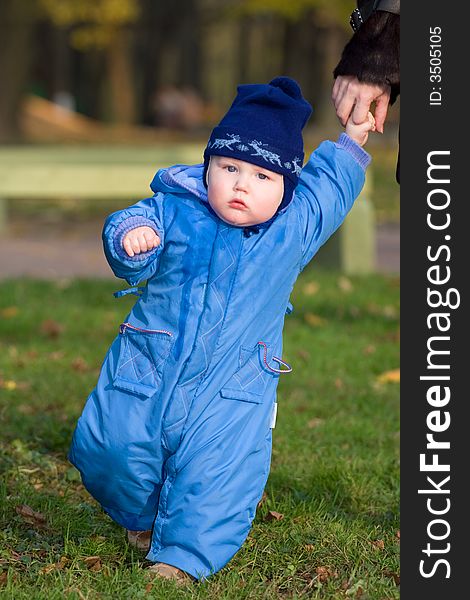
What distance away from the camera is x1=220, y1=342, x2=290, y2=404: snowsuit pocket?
3.50m

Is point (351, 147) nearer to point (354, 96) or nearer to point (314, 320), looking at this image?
point (354, 96)

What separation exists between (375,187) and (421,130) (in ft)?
47.4

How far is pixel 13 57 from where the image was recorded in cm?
2347

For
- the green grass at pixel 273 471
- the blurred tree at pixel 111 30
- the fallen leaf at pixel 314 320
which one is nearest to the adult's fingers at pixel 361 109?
the green grass at pixel 273 471

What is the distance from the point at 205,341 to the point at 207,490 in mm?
434

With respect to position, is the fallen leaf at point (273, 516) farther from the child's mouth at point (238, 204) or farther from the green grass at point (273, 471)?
the child's mouth at point (238, 204)

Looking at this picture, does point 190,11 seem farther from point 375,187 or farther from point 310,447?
point 310,447

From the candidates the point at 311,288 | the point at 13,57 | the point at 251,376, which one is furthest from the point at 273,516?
the point at 13,57

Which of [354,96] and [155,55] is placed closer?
[354,96]

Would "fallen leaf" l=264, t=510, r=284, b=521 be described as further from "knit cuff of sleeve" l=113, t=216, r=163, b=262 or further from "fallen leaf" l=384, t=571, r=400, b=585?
"knit cuff of sleeve" l=113, t=216, r=163, b=262

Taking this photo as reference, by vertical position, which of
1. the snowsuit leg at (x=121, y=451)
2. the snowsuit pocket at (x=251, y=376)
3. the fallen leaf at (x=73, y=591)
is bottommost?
the fallen leaf at (x=73, y=591)

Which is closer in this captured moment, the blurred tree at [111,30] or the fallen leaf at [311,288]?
the fallen leaf at [311,288]

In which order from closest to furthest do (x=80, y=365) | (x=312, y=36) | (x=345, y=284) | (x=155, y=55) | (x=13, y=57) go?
(x=80, y=365) < (x=345, y=284) < (x=13, y=57) < (x=312, y=36) < (x=155, y=55)

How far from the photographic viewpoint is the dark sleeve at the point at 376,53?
12.2 feet
